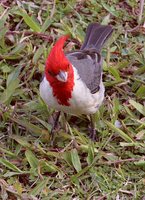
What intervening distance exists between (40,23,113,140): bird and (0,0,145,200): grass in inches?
6.0

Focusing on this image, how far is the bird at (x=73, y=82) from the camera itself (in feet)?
12.4

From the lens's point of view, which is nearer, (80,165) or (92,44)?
(80,165)

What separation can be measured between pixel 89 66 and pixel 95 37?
436 mm

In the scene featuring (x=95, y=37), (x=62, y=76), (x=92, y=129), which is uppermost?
(x=62, y=76)

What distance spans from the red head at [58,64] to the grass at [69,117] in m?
0.56

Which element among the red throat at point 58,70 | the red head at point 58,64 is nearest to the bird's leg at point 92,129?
the red throat at point 58,70

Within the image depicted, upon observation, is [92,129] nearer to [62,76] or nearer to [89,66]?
[89,66]

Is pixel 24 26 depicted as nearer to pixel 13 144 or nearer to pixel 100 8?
pixel 100 8

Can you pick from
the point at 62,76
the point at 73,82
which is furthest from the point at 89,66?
the point at 62,76

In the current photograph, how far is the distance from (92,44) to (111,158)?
0.95 metres

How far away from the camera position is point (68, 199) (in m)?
3.84

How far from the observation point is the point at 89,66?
4277mm

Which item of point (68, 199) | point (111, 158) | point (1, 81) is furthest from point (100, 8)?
point (68, 199)

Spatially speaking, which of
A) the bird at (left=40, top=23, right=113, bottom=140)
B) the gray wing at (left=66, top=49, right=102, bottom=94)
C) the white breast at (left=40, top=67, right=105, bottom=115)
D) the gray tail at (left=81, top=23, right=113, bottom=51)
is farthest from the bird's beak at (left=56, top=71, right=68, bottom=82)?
the gray tail at (left=81, top=23, right=113, bottom=51)
